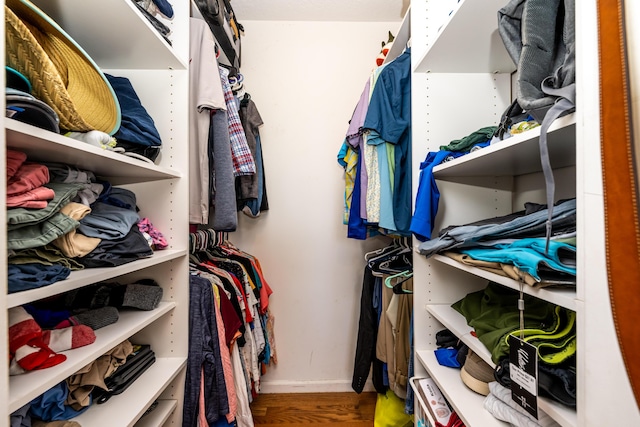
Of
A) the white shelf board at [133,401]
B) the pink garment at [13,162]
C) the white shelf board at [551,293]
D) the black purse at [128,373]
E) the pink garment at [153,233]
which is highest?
the pink garment at [13,162]

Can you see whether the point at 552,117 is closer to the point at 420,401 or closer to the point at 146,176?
the point at 420,401

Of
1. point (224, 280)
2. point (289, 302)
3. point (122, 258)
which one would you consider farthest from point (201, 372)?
point (289, 302)

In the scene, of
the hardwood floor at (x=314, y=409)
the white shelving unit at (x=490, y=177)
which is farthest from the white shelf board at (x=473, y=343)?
the hardwood floor at (x=314, y=409)

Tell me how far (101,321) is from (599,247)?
1.11m

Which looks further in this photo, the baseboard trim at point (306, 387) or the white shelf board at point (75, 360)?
the baseboard trim at point (306, 387)

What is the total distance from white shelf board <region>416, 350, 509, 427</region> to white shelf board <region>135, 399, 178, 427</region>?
0.88 metres

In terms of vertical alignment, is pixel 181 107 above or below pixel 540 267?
above

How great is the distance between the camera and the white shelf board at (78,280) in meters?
0.45

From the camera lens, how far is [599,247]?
0.37m

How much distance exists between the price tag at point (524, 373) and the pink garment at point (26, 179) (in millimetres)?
995

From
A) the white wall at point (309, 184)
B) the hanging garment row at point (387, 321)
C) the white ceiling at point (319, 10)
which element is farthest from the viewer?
the white wall at point (309, 184)

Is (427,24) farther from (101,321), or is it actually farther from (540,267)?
(101,321)

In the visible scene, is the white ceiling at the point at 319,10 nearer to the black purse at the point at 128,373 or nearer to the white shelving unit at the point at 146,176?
the white shelving unit at the point at 146,176

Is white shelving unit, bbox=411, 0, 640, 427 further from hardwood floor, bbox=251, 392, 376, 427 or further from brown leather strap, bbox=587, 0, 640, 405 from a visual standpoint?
hardwood floor, bbox=251, 392, 376, 427
